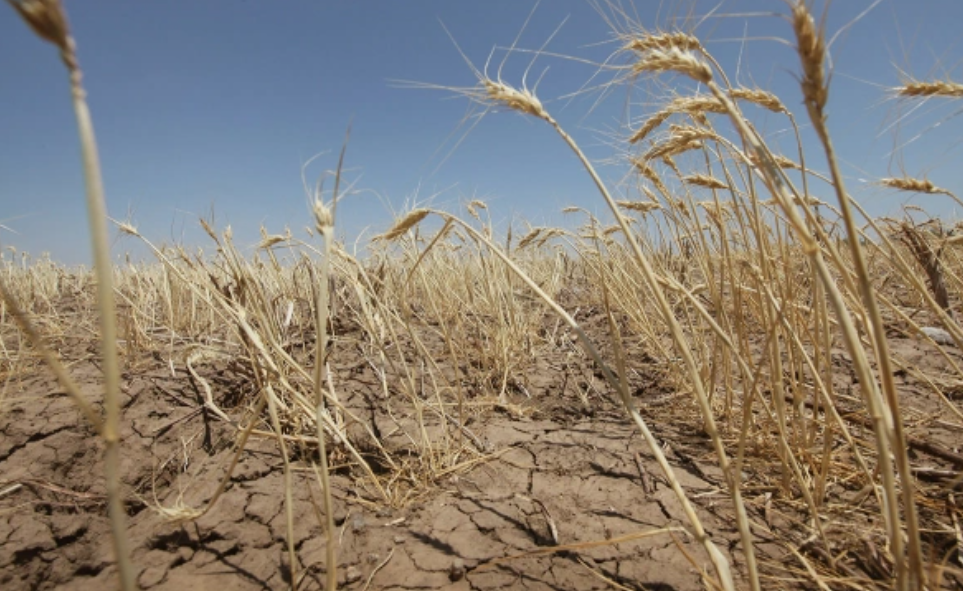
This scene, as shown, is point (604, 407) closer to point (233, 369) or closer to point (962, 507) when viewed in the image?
point (962, 507)

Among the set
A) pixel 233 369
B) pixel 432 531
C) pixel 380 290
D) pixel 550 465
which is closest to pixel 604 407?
pixel 550 465

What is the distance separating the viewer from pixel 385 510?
1.29 metres

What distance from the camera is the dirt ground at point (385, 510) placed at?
105 cm

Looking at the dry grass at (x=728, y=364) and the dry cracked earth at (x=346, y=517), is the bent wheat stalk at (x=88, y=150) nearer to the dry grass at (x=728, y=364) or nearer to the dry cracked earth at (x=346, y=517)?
the dry grass at (x=728, y=364)

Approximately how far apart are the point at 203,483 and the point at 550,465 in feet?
3.52

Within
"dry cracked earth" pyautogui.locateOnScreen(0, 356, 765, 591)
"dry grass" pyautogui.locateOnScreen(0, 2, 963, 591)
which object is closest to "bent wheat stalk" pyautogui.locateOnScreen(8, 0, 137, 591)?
"dry grass" pyautogui.locateOnScreen(0, 2, 963, 591)

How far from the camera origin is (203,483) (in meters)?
1.41

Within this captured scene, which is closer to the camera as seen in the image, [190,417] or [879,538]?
[879,538]

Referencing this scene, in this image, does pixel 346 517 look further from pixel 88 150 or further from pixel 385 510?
pixel 88 150

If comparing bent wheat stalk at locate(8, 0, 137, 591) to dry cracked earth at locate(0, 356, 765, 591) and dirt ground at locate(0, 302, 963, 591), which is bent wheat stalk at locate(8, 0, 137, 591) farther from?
dry cracked earth at locate(0, 356, 765, 591)

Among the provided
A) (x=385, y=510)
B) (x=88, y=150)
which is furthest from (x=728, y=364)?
(x=88, y=150)

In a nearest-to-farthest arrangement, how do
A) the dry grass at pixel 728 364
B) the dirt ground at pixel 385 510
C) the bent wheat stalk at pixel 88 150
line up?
1. the bent wheat stalk at pixel 88 150
2. the dry grass at pixel 728 364
3. the dirt ground at pixel 385 510

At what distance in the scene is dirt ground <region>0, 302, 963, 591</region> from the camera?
1049 mm

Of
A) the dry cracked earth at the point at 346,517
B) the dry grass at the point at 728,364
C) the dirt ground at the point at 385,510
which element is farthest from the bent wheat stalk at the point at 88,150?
the dry cracked earth at the point at 346,517
